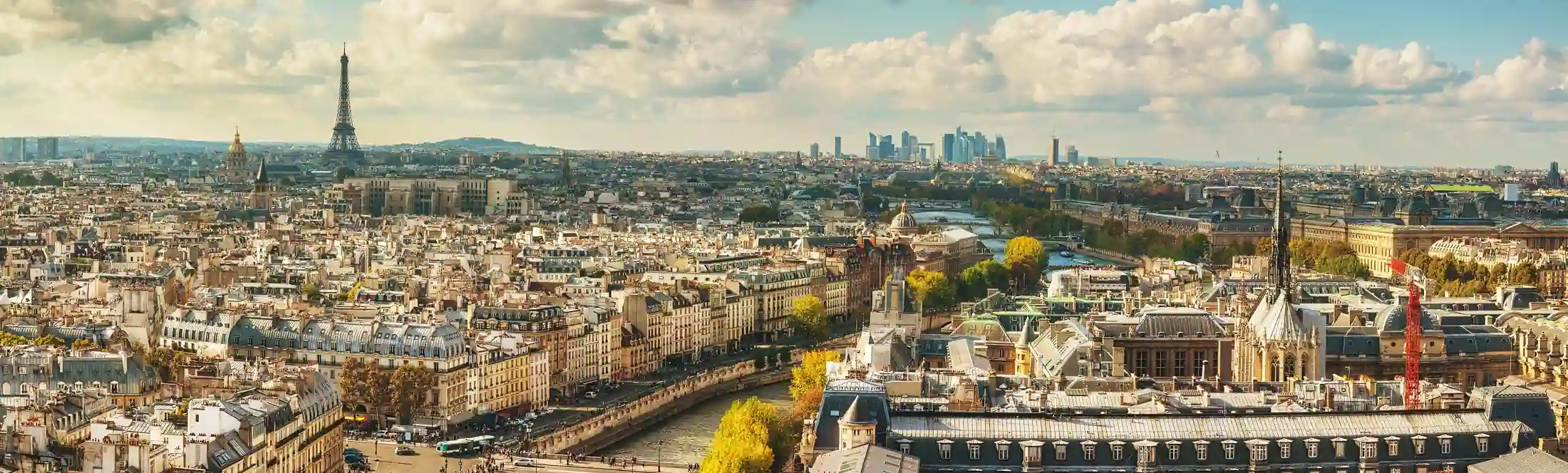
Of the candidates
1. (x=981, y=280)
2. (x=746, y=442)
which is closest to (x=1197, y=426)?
(x=746, y=442)

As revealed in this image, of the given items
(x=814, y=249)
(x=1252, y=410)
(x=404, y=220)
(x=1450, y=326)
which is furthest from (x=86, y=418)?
(x=404, y=220)

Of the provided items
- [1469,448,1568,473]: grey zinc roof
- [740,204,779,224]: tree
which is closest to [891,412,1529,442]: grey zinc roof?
[1469,448,1568,473]: grey zinc roof

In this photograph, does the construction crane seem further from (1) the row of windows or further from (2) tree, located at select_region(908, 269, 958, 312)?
(2) tree, located at select_region(908, 269, 958, 312)

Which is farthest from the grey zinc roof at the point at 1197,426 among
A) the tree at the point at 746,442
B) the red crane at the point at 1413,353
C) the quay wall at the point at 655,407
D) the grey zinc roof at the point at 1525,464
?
the quay wall at the point at 655,407

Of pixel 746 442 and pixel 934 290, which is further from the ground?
pixel 934 290

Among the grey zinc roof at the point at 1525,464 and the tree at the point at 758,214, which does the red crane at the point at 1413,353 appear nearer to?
the grey zinc roof at the point at 1525,464

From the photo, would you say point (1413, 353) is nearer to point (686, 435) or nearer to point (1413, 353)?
point (1413, 353)
